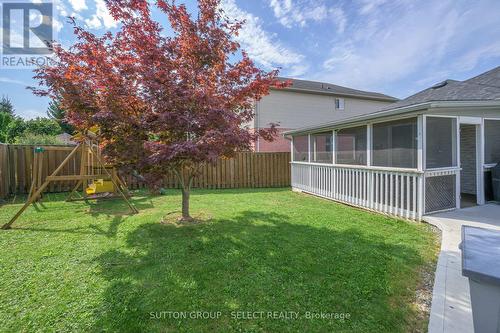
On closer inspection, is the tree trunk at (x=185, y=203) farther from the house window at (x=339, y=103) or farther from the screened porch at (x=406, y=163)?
the house window at (x=339, y=103)

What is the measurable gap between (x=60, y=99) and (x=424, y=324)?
619 cm

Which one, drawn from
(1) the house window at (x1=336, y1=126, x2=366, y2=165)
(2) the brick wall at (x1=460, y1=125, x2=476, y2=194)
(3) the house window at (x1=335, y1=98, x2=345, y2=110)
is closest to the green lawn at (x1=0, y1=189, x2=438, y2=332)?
(1) the house window at (x1=336, y1=126, x2=366, y2=165)

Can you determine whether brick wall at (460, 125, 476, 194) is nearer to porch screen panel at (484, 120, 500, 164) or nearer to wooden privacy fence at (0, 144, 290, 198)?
porch screen panel at (484, 120, 500, 164)

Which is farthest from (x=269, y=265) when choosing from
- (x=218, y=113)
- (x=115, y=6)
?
(x=115, y=6)

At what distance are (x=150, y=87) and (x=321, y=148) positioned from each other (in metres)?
6.12

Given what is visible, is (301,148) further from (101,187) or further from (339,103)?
(339,103)

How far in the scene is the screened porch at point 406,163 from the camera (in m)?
5.06

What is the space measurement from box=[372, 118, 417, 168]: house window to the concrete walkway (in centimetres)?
134

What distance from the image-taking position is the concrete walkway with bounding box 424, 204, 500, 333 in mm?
2047

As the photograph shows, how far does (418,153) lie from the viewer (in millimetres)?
4988

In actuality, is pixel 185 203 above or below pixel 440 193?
below

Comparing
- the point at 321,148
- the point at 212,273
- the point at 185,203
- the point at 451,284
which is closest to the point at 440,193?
the point at 451,284

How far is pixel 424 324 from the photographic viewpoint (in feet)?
6.85

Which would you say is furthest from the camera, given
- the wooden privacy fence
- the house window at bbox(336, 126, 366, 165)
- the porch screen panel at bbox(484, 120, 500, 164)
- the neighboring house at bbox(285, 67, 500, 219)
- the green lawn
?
the wooden privacy fence
